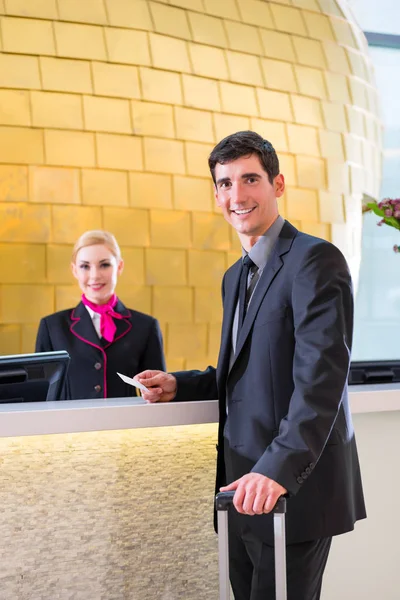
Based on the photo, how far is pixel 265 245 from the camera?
167 centimetres

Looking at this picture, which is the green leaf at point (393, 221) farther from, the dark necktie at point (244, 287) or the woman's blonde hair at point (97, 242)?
the dark necktie at point (244, 287)

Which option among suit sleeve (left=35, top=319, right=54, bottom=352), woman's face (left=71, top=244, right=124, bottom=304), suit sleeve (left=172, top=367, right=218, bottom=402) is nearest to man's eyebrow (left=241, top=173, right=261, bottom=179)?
suit sleeve (left=172, top=367, right=218, bottom=402)

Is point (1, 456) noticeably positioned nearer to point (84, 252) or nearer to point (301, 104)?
point (84, 252)

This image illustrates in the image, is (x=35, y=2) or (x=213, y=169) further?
(x=35, y=2)

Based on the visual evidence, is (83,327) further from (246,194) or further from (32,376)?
(246,194)

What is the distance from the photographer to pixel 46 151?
3.41 meters

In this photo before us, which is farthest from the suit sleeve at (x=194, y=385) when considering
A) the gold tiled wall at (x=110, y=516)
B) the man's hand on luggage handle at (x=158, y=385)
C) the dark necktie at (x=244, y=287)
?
the dark necktie at (x=244, y=287)

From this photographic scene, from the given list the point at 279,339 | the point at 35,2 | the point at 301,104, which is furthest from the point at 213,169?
the point at 301,104

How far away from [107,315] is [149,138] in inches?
37.3

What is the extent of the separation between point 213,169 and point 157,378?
53 cm

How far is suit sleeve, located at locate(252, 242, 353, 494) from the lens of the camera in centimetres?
140

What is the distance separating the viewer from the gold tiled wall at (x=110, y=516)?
6.12ft

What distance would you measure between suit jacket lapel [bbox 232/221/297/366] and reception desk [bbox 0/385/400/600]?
36 centimetres

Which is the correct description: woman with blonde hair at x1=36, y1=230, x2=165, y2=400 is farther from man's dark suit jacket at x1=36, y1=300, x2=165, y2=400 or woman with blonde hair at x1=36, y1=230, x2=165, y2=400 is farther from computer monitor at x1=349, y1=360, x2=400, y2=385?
computer monitor at x1=349, y1=360, x2=400, y2=385
